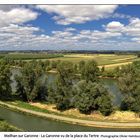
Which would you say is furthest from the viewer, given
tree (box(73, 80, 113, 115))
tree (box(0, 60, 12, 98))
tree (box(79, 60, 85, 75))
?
tree (box(0, 60, 12, 98))

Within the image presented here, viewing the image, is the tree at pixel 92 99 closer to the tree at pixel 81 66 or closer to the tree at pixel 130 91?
the tree at pixel 130 91

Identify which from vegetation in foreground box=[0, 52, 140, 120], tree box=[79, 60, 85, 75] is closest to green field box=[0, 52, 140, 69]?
tree box=[79, 60, 85, 75]

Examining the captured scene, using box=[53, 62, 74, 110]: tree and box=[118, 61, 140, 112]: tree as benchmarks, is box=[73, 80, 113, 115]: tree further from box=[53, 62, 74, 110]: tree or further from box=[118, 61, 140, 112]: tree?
box=[118, 61, 140, 112]: tree

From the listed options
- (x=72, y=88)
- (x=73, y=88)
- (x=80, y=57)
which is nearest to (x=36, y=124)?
(x=73, y=88)

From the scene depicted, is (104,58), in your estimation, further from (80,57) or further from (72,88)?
(72,88)

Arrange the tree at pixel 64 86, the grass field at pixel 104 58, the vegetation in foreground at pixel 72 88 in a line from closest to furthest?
the vegetation in foreground at pixel 72 88 → the tree at pixel 64 86 → the grass field at pixel 104 58

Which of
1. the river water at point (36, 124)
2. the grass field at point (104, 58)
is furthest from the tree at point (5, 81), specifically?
the river water at point (36, 124)

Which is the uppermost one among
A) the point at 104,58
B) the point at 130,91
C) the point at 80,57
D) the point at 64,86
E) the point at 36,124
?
the point at 80,57
